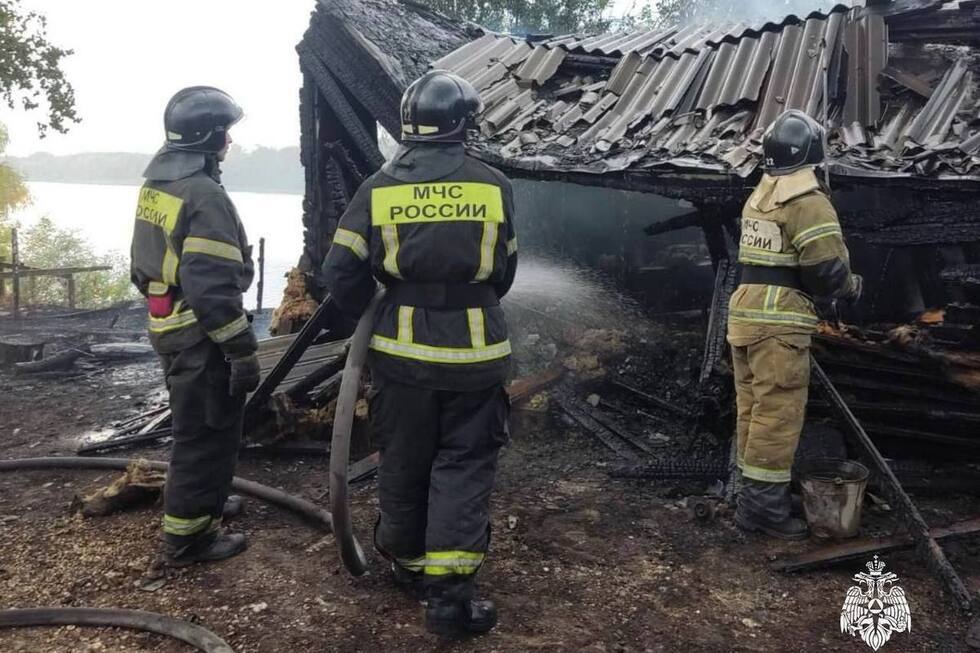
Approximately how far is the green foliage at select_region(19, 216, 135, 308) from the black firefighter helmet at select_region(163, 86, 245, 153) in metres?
21.6

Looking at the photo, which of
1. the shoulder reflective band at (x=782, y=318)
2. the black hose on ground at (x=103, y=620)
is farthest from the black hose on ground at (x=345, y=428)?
the shoulder reflective band at (x=782, y=318)

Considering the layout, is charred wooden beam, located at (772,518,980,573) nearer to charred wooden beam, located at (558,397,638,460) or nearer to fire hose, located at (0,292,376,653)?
charred wooden beam, located at (558,397,638,460)

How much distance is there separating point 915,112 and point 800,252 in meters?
2.26

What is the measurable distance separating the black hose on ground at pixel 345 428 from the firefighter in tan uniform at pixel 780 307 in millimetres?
2184

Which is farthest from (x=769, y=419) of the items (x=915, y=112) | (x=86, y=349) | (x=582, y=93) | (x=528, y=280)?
(x=86, y=349)

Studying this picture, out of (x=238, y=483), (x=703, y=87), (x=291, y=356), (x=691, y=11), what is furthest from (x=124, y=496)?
(x=691, y=11)

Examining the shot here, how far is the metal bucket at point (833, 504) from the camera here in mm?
3682

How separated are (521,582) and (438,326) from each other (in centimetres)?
139

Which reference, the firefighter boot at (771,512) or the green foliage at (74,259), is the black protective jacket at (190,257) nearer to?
the firefighter boot at (771,512)

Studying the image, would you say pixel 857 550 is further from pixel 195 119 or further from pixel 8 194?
pixel 8 194

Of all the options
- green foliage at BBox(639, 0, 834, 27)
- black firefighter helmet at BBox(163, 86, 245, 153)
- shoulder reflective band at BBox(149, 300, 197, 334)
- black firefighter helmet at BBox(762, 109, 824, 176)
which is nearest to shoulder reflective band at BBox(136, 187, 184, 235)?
black firefighter helmet at BBox(163, 86, 245, 153)

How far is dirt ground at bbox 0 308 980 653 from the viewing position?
112 inches

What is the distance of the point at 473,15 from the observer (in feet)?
57.6

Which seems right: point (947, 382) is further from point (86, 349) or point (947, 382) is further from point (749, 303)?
point (86, 349)
